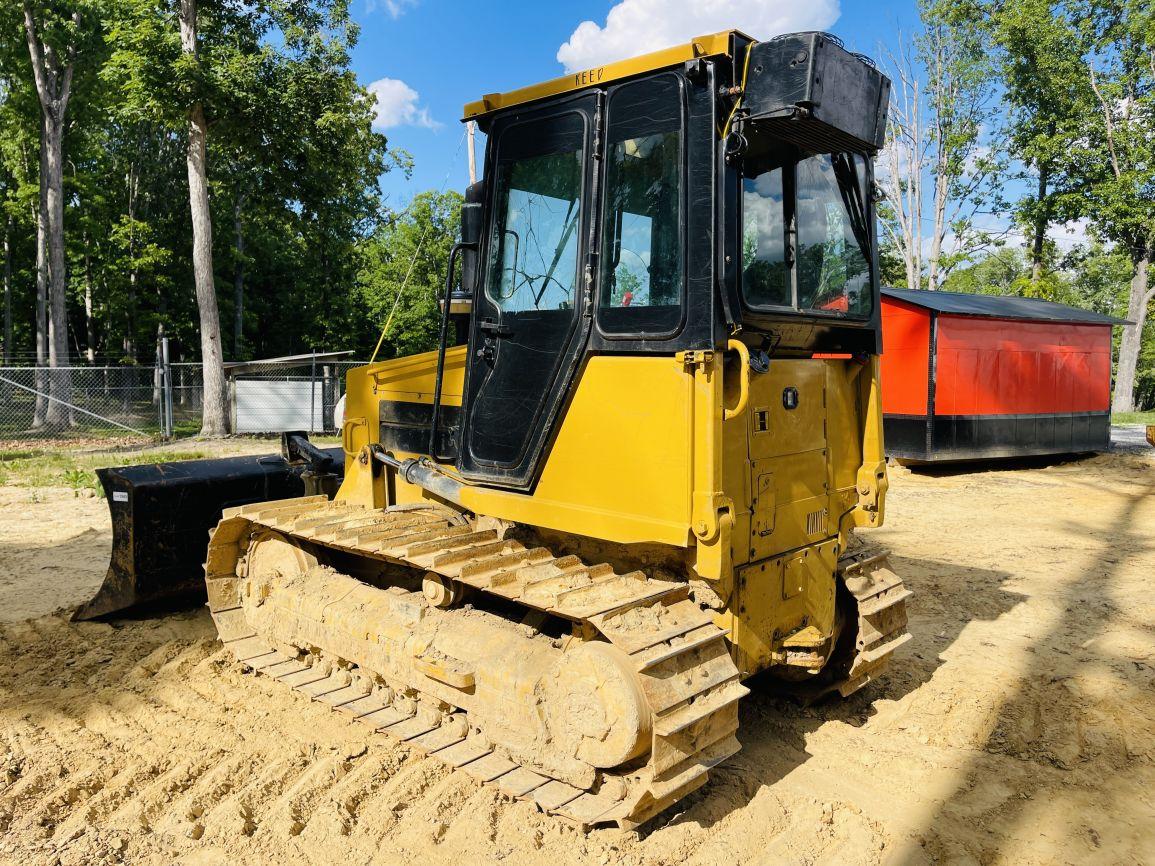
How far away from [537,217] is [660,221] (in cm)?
65

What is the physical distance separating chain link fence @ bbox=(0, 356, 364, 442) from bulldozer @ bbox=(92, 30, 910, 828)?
559 inches

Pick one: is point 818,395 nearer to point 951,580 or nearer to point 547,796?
point 547,796

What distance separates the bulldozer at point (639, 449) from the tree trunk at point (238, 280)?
31.2 meters

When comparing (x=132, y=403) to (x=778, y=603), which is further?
(x=132, y=403)

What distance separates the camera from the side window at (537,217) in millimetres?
3508

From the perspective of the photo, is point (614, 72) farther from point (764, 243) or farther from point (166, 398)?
point (166, 398)

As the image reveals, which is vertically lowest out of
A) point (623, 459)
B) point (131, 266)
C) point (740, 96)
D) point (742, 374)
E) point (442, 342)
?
point (623, 459)

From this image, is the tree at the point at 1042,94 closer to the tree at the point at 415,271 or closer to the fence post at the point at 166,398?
the tree at the point at 415,271

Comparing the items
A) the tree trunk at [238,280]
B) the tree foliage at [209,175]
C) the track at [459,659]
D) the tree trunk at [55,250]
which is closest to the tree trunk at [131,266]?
the tree foliage at [209,175]

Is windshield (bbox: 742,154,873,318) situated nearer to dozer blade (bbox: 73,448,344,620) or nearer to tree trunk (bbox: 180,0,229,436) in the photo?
dozer blade (bbox: 73,448,344,620)

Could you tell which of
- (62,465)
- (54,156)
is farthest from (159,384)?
(54,156)

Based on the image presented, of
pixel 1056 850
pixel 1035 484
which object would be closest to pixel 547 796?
pixel 1056 850

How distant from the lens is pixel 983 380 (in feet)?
45.3

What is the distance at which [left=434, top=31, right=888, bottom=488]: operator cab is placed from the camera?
123 inches
